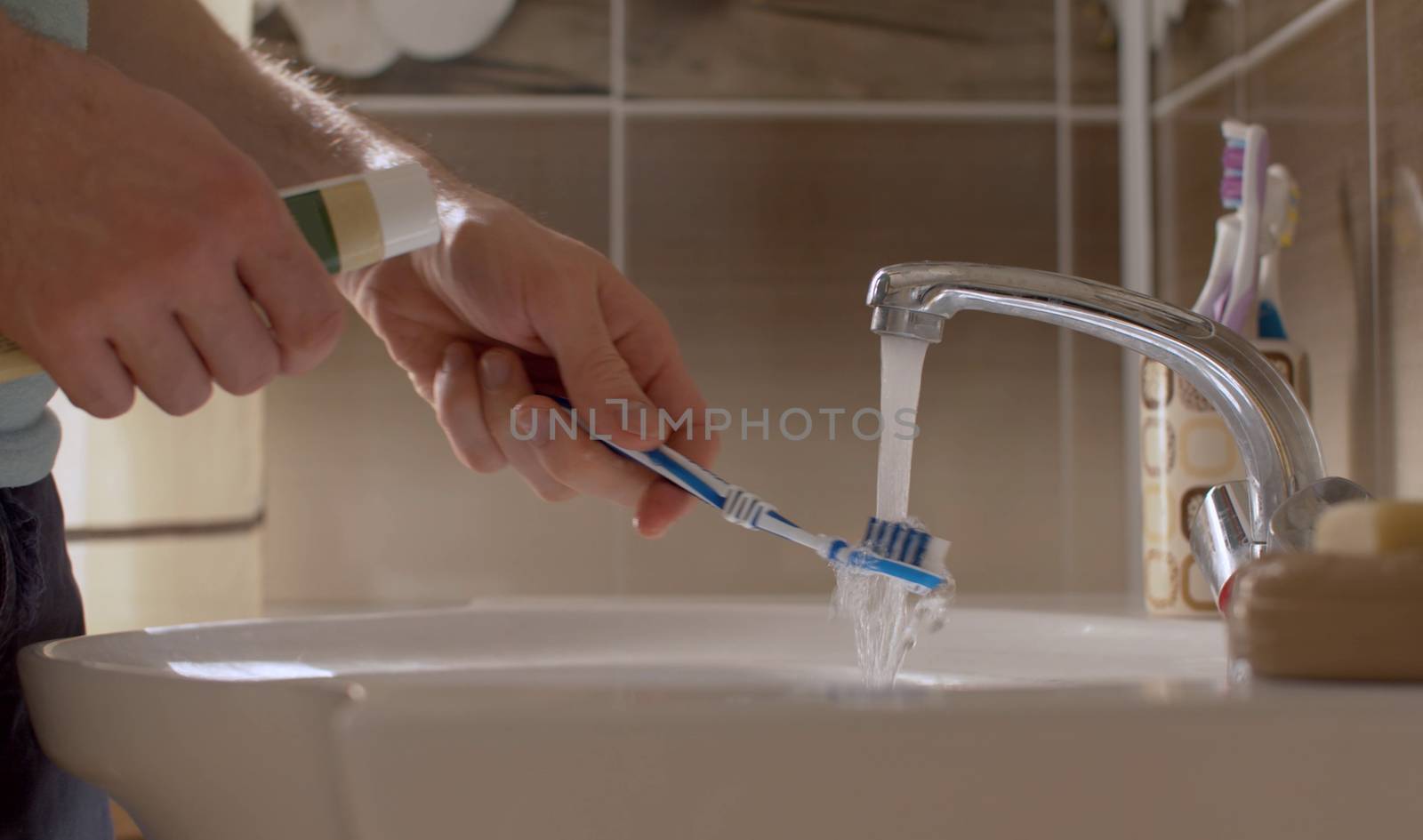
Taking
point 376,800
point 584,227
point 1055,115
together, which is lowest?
point 376,800

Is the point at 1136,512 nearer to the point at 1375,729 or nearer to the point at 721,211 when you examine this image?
the point at 721,211

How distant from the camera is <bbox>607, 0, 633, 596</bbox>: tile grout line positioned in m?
1.15

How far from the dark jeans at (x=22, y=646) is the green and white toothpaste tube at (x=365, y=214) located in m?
0.17

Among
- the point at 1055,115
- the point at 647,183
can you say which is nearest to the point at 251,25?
the point at 647,183

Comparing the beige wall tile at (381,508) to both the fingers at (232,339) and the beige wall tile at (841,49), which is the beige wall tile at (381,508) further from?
the fingers at (232,339)

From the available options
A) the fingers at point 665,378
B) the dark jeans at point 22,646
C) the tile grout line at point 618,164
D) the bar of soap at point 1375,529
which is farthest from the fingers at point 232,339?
the tile grout line at point 618,164

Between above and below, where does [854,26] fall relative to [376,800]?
above

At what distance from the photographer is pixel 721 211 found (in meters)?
1.17

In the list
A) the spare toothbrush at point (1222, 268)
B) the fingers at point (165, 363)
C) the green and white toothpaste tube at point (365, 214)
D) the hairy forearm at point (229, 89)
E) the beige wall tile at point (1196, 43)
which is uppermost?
the beige wall tile at point (1196, 43)

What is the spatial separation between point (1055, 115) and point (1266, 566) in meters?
0.97

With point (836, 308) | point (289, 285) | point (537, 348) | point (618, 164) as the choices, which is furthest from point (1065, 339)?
point (289, 285)

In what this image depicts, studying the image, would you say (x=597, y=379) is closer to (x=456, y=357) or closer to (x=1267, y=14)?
(x=456, y=357)

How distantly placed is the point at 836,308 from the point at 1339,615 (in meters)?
0.90

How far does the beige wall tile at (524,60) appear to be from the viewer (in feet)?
3.75
